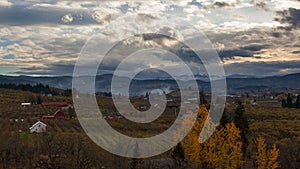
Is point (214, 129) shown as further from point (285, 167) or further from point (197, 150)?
point (285, 167)

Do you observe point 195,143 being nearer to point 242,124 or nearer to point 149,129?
point 242,124

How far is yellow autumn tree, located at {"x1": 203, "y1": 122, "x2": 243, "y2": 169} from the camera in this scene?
3659 cm

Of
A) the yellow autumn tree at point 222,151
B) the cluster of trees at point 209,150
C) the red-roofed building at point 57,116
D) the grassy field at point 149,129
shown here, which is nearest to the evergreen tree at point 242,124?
the grassy field at point 149,129

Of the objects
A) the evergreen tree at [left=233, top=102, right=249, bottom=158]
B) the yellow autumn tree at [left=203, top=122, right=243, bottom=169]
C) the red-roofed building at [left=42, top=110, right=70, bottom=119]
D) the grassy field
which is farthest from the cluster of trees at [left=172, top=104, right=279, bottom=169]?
the red-roofed building at [left=42, top=110, right=70, bottom=119]

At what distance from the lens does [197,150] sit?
36406mm

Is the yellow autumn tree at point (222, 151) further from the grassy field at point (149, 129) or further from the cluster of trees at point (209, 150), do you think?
the grassy field at point (149, 129)

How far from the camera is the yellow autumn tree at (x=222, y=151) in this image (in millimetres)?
36594

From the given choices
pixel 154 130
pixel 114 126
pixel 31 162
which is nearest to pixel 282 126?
pixel 154 130

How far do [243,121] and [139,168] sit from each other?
13626 mm

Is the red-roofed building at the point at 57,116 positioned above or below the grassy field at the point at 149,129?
below

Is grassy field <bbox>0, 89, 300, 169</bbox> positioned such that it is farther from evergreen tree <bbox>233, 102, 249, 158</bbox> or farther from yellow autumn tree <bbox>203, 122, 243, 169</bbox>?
yellow autumn tree <bbox>203, 122, 243, 169</bbox>

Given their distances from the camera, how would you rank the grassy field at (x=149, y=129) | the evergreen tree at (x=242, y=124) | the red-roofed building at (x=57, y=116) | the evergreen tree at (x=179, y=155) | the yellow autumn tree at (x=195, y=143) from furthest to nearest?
the red-roofed building at (x=57, y=116)
the grassy field at (x=149, y=129)
the evergreen tree at (x=242, y=124)
the evergreen tree at (x=179, y=155)
the yellow autumn tree at (x=195, y=143)

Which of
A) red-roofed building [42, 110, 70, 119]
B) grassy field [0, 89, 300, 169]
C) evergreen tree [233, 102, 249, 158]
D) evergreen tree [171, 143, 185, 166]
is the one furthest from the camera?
red-roofed building [42, 110, 70, 119]

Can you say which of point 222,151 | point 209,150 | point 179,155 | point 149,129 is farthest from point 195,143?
point 149,129
